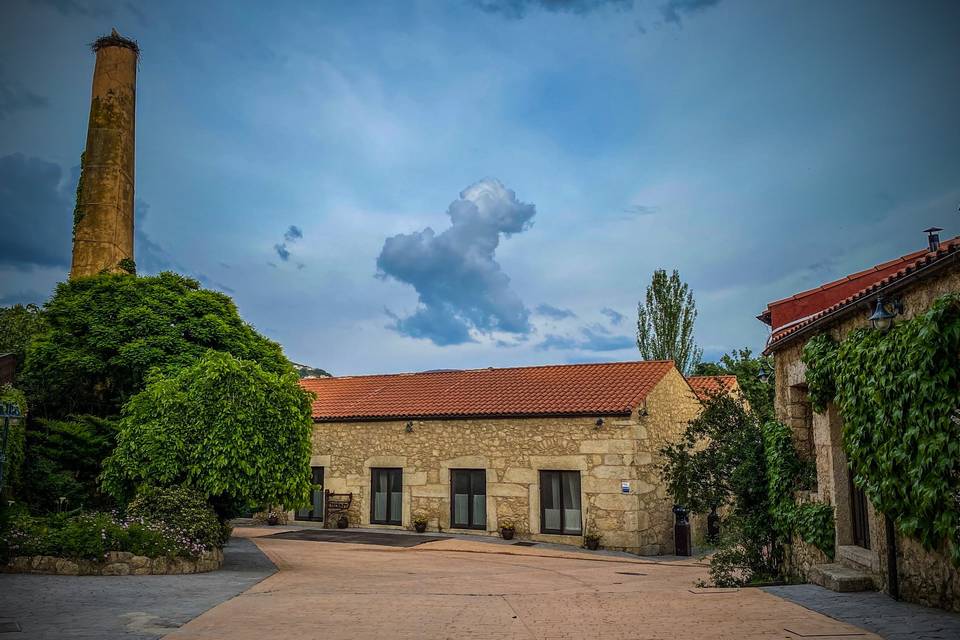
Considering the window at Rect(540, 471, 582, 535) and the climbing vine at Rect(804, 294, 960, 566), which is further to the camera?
the window at Rect(540, 471, 582, 535)

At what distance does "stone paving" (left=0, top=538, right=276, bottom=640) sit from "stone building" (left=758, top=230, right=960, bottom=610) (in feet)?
25.1

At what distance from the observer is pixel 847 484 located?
30.6 feet

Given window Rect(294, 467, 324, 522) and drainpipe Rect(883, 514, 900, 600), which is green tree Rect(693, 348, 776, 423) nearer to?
drainpipe Rect(883, 514, 900, 600)

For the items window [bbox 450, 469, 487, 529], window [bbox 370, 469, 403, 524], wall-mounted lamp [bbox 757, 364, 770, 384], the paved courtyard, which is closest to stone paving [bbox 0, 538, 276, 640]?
the paved courtyard

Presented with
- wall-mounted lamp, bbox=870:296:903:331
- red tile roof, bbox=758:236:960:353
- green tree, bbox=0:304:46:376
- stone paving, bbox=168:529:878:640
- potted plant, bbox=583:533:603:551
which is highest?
green tree, bbox=0:304:46:376

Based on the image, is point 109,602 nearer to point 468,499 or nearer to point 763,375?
point 763,375

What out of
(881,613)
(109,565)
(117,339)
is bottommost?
(109,565)

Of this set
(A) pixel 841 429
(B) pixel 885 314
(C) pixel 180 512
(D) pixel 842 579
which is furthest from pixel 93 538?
(B) pixel 885 314

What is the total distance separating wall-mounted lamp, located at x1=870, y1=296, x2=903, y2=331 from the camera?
7.39 meters

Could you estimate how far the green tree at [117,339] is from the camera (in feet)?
54.0

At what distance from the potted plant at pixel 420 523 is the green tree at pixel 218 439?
7.62m

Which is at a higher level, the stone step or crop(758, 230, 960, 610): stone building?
crop(758, 230, 960, 610): stone building

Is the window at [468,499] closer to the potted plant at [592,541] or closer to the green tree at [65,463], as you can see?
the potted plant at [592,541]

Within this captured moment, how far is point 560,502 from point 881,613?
12.0m
